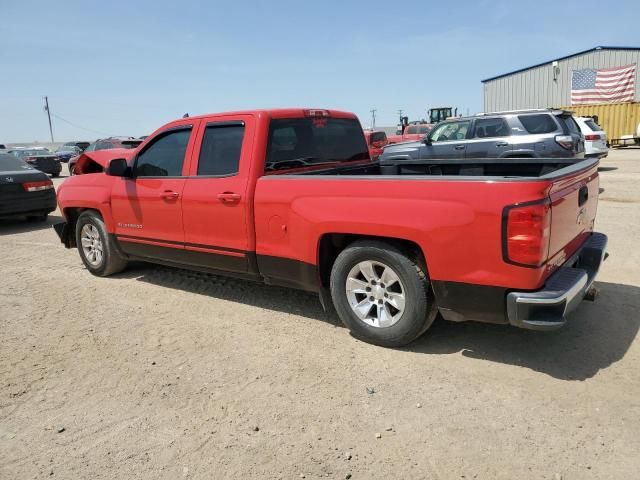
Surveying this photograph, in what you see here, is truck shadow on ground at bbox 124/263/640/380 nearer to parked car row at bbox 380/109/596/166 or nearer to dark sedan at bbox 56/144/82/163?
parked car row at bbox 380/109/596/166

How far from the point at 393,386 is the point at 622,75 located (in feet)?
106

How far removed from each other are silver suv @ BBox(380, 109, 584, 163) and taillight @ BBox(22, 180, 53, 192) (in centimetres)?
707

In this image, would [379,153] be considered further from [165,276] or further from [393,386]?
[393,386]

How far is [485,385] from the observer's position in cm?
332

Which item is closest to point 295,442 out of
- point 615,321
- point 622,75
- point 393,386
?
point 393,386

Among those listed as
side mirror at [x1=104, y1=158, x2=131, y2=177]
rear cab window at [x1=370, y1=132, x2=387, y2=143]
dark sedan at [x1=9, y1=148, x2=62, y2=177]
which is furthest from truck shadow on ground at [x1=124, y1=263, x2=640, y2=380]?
dark sedan at [x1=9, y1=148, x2=62, y2=177]

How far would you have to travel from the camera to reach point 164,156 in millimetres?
5172

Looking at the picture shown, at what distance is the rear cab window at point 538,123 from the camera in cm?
1045

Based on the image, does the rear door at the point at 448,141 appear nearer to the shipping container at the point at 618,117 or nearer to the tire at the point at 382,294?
the tire at the point at 382,294

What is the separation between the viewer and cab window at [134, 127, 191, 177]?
500 cm

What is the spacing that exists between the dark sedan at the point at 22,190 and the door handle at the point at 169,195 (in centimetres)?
662

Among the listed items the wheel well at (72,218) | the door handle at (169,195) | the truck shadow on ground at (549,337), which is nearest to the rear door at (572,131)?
the truck shadow on ground at (549,337)

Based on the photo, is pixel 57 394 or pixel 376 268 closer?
pixel 57 394

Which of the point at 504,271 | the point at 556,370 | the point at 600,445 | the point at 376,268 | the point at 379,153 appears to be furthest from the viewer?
the point at 379,153
